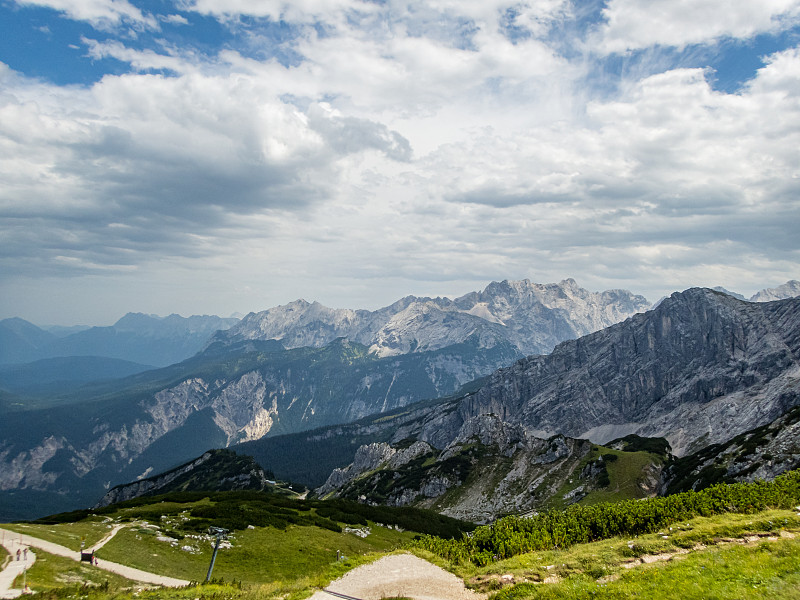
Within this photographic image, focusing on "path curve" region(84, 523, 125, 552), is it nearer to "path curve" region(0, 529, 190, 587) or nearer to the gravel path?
"path curve" region(0, 529, 190, 587)

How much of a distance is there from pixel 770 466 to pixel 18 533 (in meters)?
134

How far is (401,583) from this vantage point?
30703mm

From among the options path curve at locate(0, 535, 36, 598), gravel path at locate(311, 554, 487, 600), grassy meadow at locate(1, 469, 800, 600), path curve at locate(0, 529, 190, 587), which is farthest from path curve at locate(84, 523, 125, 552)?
gravel path at locate(311, 554, 487, 600)

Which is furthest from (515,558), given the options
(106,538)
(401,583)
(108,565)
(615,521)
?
(106,538)

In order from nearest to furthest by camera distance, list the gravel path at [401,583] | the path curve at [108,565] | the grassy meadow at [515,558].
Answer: the grassy meadow at [515,558], the gravel path at [401,583], the path curve at [108,565]

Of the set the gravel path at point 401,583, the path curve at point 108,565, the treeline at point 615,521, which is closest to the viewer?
the gravel path at point 401,583

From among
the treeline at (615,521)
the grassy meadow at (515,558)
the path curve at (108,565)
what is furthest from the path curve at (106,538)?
the treeline at (615,521)

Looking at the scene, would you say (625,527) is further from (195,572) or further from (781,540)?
(195,572)

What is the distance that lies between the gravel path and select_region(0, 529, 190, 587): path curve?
685 inches

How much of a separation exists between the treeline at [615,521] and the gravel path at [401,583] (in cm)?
393

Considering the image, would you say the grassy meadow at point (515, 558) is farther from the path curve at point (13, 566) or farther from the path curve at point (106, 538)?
the path curve at point (13, 566)

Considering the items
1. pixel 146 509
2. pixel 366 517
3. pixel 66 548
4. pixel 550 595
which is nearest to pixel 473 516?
pixel 366 517

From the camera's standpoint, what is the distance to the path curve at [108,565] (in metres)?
40.0

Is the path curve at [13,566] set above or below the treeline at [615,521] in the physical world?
below
